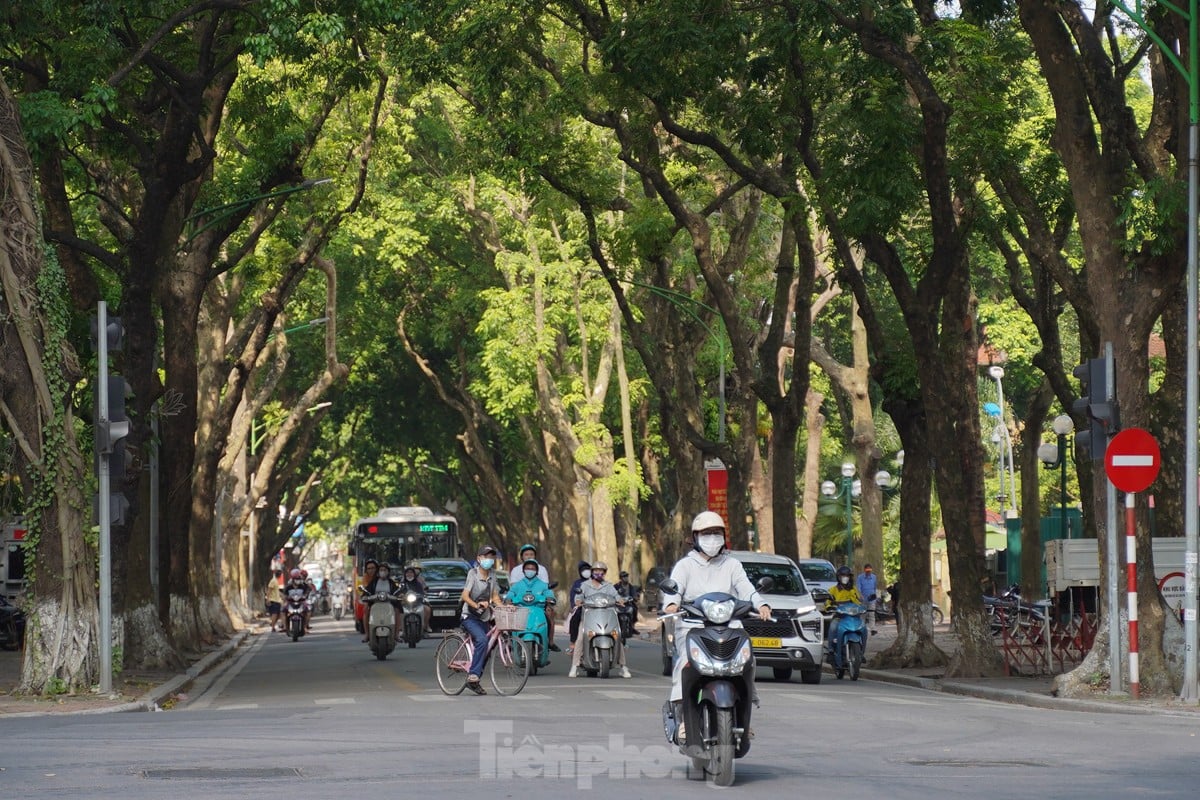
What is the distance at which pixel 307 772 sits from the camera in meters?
12.5

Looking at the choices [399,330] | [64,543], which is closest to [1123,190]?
[64,543]

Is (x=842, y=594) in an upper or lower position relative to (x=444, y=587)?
upper

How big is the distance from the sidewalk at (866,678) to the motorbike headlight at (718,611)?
8.31 metres

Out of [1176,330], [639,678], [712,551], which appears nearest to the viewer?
[712,551]

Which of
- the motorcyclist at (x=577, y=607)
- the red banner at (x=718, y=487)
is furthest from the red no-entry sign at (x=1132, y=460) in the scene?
the red banner at (x=718, y=487)

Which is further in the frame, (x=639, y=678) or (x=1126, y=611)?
(x=639, y=678)

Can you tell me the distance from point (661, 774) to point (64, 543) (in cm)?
1088

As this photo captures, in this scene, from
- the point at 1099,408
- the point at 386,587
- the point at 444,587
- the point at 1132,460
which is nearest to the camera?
the point at 1132,460

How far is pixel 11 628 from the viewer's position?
1660 inches

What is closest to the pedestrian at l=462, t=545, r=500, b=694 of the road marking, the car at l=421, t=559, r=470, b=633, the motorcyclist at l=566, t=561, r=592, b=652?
the road marking

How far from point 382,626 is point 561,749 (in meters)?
17.7

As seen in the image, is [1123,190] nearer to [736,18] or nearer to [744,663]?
[736,18]

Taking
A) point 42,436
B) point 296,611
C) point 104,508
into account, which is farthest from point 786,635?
point 296,611

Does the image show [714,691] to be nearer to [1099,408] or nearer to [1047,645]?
[1099,408]
